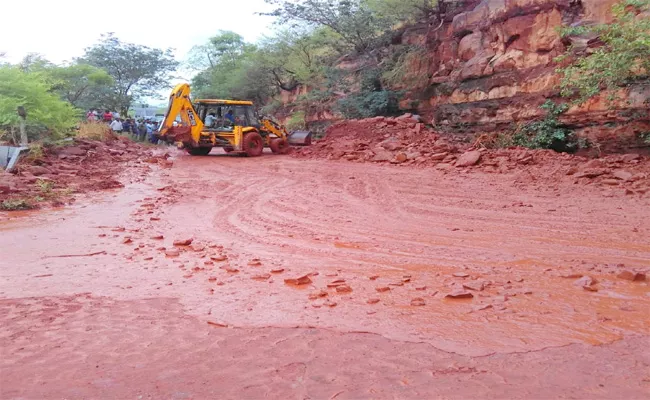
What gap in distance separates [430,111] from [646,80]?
8405 mm

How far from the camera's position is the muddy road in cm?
279

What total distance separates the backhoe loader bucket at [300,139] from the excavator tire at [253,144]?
179 cm

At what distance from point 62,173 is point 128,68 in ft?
79.8

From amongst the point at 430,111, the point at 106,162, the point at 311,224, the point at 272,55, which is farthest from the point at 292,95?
the point at 311,224

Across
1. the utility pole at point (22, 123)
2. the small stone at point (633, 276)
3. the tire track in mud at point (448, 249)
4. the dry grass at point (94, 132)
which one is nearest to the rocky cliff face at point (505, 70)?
the tire track in mud at point (448, 249)

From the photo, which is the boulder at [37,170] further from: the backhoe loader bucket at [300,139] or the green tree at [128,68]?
the green tree at [128,68]

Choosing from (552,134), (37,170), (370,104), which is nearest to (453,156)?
(552,134)

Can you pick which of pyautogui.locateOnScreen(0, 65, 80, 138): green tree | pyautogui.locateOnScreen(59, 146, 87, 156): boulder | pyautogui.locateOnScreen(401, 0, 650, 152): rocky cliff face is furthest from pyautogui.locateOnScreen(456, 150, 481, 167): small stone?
pyautogui.locateOnScreen(0, 65, 80, 138): green tree

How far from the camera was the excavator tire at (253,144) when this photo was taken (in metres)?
17.7

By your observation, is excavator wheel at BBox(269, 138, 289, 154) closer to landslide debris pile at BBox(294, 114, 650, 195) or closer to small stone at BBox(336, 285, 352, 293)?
landslide debris pile at BBox(294, 114, 650, 195)

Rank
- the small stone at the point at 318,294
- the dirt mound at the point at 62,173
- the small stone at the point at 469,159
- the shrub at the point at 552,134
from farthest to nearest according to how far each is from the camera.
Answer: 1. the shrub at the point at 552,134
2. the small stone at the point at 469,159
3. the dirt mound at the point at 62,173
4. the small stone at the point at 318,294

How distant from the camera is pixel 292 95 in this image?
30594 millimetres

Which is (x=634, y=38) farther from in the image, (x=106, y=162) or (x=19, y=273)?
(x=106, y=162)

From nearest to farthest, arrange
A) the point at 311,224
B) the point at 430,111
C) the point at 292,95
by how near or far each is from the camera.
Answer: the point at 311,224 → the point at 430,111 → the point at 292,95
